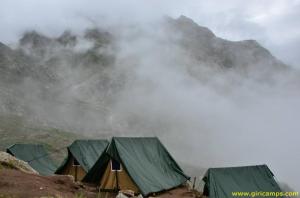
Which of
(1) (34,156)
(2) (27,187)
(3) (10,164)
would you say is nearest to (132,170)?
(3) (10,164)

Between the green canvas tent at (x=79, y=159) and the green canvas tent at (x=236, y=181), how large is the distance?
13059mm

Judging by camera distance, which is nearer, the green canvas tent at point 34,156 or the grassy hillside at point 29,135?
the green canvas tent at point 34,156

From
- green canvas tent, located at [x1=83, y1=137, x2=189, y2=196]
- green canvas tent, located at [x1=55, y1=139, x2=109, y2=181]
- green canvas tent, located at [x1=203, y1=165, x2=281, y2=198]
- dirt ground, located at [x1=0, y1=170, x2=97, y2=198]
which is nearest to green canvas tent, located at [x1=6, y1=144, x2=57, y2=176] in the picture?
green canvas tent, located at [x1=55, y1=139, x2=109, y2=181]

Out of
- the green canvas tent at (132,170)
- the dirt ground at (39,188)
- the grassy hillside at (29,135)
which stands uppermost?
the grassy hillside at (29,135)

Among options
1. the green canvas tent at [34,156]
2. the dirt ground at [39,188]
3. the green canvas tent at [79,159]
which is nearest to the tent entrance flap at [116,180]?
the dirt ground at [39,188]

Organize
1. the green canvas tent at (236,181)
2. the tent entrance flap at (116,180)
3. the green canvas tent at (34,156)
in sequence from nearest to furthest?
the green canvas tent at (236,181), the tent entrance flap at (116,180), the green canvas tent at (34,156)

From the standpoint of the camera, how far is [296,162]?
514ft

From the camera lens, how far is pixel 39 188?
18.4m

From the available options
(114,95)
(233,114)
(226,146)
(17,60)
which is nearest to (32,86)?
(17,60)

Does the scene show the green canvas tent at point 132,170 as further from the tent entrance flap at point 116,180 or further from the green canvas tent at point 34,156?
the green canvas tent at point 34,156

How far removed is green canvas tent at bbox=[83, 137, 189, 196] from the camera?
25.4 m

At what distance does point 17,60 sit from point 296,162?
121421mm

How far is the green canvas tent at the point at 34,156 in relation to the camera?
38.3 meters

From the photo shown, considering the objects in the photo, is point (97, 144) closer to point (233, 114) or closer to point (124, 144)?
point (124, 144)
